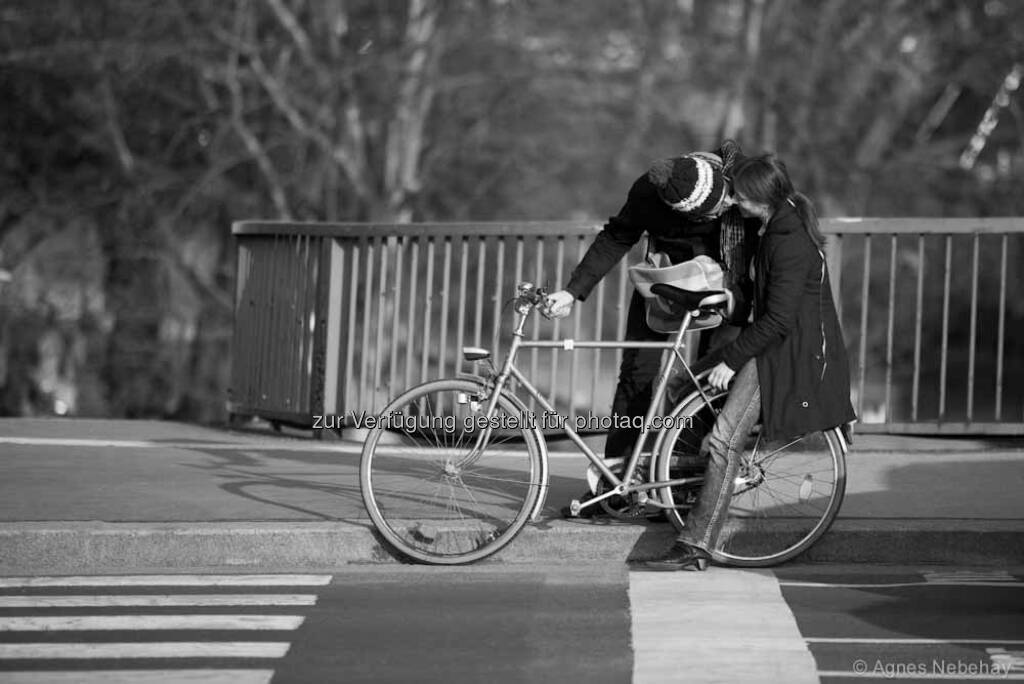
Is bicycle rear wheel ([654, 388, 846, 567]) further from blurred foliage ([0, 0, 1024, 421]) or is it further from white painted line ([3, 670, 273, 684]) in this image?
blurred foliage ([0, 0, 1024, 421])

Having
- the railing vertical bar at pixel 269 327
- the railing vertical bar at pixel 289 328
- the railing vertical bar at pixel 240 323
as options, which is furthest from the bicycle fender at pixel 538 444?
the railing vertical bar at pixel 240 323

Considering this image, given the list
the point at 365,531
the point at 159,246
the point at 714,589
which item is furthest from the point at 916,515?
the point at 159,246

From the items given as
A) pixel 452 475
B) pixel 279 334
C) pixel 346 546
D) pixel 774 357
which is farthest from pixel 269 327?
pixel 774 357

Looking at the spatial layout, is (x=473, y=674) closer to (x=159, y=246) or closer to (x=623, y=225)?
(x=623, y=225)

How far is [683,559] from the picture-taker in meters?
7.08

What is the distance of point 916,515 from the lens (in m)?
7.80

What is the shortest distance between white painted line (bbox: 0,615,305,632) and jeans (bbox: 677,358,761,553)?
1757mm

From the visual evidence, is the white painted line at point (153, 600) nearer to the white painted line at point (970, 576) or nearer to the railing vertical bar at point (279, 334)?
the white painted line at point (970, 576)

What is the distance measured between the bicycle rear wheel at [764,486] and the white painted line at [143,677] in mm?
2311

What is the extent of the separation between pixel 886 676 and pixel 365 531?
8.78 ft

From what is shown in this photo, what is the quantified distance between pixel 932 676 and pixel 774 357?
5.87 feet

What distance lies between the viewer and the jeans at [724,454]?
23.0 feet

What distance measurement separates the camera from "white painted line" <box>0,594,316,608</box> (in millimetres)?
6609

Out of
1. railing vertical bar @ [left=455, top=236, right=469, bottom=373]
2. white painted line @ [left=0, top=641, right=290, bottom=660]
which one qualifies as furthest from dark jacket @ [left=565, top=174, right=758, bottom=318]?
railing vertical bar @ [left=455, top=236, right=469, bottom=373]
